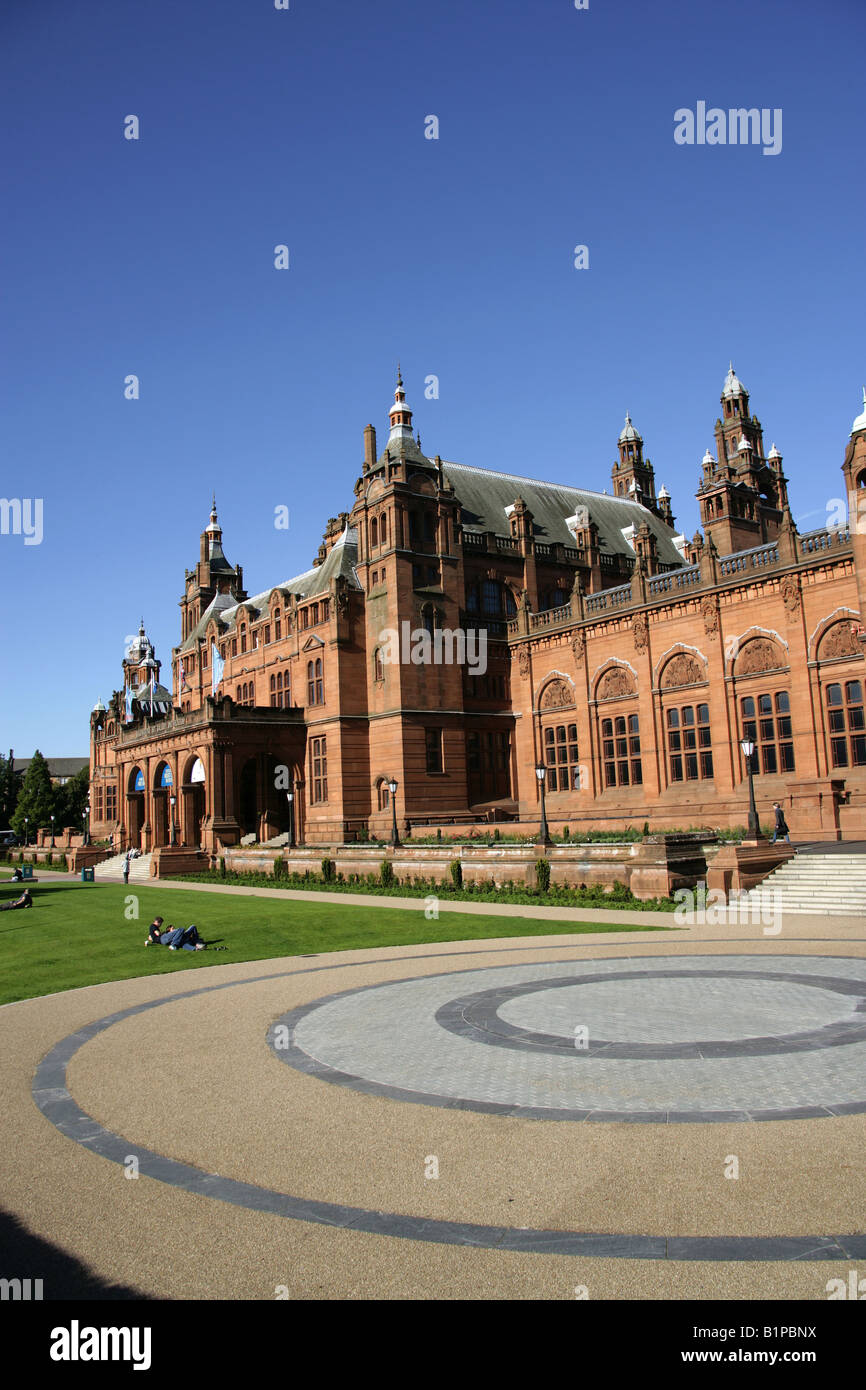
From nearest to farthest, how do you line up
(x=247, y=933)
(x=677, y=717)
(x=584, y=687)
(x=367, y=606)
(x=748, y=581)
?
(x=247, y=933) → (x=748, y=581) → (x=677, y=717) → (x=584, y=687) → (x=367, y=606)

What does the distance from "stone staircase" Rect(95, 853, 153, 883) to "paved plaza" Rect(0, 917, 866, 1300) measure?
40.0m

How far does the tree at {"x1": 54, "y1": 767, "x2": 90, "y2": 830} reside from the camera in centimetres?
11969

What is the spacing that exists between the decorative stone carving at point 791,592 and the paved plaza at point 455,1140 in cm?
2709

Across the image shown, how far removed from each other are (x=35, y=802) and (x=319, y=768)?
7516cm

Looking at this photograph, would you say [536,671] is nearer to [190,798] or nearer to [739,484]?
[739,484]

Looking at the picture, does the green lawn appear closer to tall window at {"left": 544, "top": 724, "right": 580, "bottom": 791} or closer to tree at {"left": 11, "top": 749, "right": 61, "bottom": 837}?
tall window at {"left": 544, "top": 724, "right": 580, "bottom": 791}

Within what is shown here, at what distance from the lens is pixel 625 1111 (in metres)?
8.36

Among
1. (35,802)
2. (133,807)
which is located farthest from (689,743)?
(35,802)

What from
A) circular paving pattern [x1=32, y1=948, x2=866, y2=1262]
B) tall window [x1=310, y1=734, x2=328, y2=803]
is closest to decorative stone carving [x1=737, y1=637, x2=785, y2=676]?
tall window [x1=310, y1=734, x2=328, y2=803]

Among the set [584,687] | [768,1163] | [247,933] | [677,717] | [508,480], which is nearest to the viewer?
[768,1163]

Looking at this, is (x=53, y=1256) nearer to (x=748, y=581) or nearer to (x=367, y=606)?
(x=748, y=581)

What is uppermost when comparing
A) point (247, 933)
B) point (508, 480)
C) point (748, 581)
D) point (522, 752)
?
point (508, 480)
